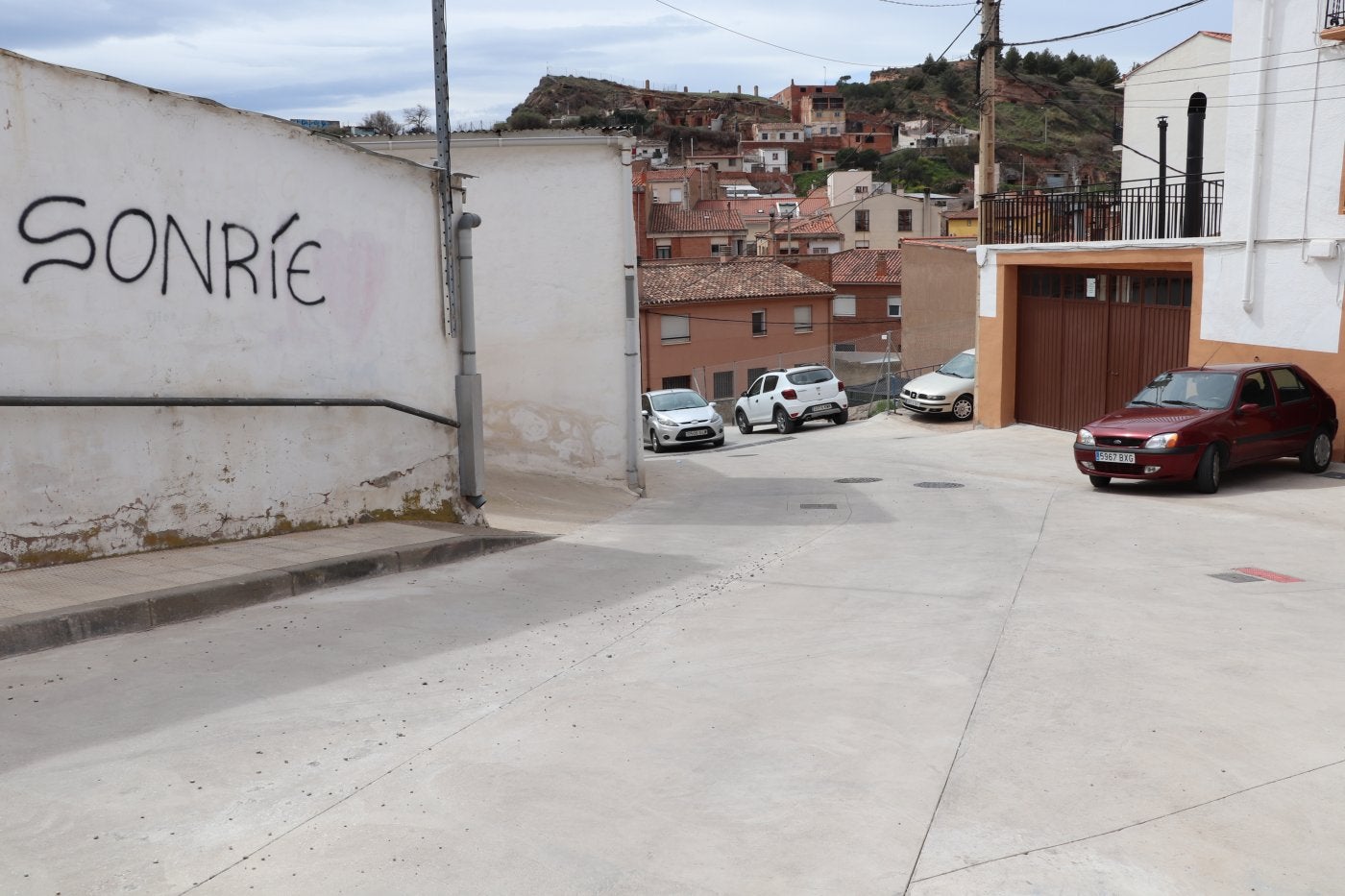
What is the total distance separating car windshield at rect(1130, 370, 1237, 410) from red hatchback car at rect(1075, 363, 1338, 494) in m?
0.01

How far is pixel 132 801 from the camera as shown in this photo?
4.47 m

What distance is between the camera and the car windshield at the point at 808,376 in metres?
31.0

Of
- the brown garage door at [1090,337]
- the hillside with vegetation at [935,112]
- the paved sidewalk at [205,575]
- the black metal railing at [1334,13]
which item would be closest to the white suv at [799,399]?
the brown garage door at [1090,337]

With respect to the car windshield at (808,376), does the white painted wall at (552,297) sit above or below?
above

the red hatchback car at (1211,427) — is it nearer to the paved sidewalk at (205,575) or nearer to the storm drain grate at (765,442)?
the paved sidewalk at (205,575)

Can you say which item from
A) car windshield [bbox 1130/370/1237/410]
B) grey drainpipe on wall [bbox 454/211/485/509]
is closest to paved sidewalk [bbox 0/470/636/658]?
grey drainpipe on wall [bbox 454/211/485/509]

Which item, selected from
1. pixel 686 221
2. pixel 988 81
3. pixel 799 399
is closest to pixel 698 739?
pixel 988 81

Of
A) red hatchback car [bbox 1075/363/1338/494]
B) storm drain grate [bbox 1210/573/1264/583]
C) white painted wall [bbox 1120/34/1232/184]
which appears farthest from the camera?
white painted wall [bbox 1120/34/1232/184]

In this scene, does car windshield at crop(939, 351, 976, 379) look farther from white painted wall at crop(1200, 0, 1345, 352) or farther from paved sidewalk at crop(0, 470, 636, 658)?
paved sidewalk at crop(0, 470, 636, 658)

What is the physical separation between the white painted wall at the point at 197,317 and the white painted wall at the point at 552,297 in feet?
→ 19.9

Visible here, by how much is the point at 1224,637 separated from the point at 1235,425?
8.08 metres

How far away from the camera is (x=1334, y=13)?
634 inches

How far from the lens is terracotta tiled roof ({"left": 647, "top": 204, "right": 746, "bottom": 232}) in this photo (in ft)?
237

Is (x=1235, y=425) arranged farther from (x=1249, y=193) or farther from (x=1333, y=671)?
(x=1333, y=671)
